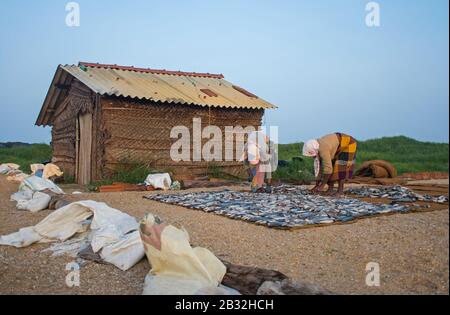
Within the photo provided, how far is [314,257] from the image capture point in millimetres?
3893

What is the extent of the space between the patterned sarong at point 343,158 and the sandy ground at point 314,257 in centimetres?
227

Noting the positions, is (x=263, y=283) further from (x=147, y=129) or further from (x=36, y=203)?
(x=147, y=129)

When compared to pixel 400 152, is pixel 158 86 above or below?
above

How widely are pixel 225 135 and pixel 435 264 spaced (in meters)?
9.49

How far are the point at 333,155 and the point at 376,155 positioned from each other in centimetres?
1433

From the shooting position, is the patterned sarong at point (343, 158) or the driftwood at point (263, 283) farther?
the patterned sarong at point (343, 158)

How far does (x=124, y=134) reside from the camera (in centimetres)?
1084

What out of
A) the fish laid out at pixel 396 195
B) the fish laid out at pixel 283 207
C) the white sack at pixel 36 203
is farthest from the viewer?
the white sack at pixel 36 203

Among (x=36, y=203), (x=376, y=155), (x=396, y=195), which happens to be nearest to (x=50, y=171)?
(x=36, y=203)

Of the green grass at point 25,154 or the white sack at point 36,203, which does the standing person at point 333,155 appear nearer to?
the white sack at point 36,203

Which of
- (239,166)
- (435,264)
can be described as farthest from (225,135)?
(435,264)

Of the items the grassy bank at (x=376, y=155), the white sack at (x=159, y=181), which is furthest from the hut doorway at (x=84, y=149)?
the grassy bank at (x=376, y=155)

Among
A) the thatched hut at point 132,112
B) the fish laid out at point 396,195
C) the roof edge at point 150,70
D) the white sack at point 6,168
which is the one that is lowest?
the white sack at point 6,168

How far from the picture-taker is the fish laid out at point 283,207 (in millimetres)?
5312
